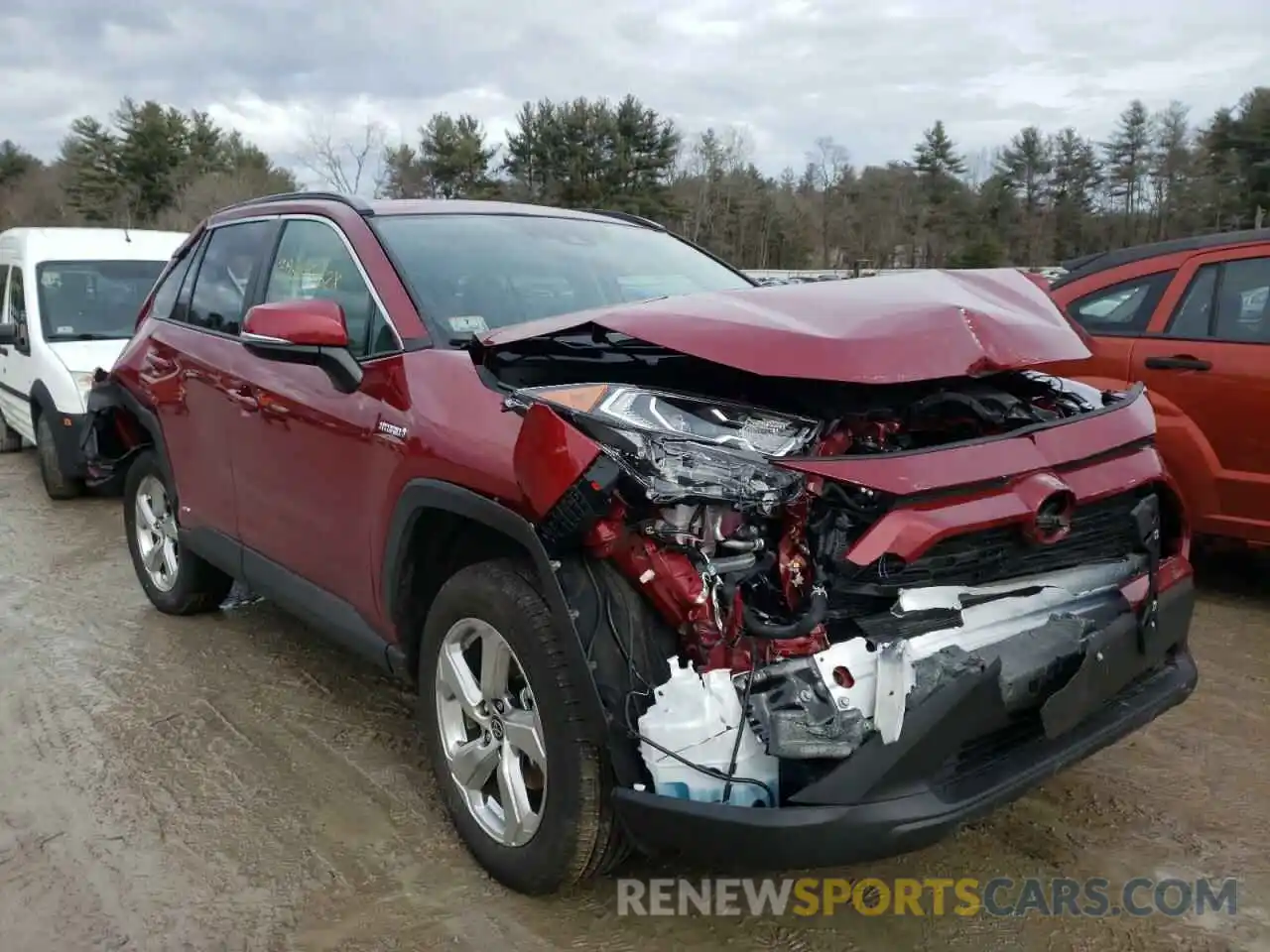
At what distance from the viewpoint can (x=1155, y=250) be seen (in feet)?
17.4

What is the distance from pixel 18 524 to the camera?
7090mm

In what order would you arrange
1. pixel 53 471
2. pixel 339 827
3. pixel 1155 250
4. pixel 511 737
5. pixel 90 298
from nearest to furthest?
pixel 511 737
pixel 339 827
pixel 1155 250
pixel 53 471
pixel 90 298

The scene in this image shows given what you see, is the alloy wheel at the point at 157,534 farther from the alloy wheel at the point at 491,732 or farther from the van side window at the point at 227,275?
the alloy wheel at the point at 491,732

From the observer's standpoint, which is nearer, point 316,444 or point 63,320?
point 316,444

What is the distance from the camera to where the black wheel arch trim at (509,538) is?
2262 millimetres

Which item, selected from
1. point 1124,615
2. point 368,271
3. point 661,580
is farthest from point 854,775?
point 368,271

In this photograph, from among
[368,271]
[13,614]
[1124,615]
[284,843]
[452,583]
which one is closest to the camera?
[1124,615]

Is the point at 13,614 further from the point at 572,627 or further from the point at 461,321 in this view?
the point at 572,627

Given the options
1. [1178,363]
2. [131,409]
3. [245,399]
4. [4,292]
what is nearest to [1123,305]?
[1178,363]

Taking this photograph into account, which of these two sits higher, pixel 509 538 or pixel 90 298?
pixel 90 298

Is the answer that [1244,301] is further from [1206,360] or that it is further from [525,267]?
[525,267]

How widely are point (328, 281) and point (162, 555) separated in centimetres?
218

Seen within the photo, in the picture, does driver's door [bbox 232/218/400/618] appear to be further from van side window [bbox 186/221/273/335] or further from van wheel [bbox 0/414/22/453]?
van wheel [bbox 0/414/22/453]

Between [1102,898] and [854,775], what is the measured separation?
106 centimetres
